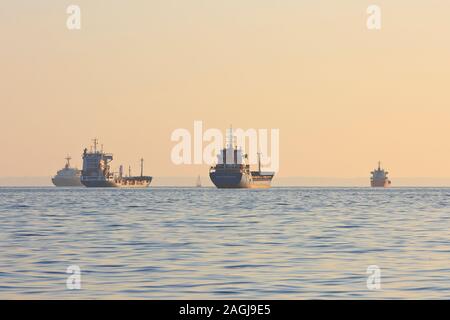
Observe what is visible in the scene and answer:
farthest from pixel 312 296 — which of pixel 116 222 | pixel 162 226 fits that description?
pixel 116 222

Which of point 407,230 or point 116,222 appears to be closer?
point 407,230

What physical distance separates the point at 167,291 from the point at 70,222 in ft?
131

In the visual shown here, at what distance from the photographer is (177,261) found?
119 feet

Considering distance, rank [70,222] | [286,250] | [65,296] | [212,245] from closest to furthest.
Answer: [65,296], [286,250], [212,245], [70,222]

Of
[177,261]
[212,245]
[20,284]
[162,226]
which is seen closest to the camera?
[20,284]

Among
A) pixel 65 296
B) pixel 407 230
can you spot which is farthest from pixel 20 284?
pixel 407 230

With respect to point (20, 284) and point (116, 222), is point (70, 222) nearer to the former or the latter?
point (116, 222)

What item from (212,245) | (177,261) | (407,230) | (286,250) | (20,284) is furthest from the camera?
(407,230)

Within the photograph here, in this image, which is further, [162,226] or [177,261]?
[162,226]
